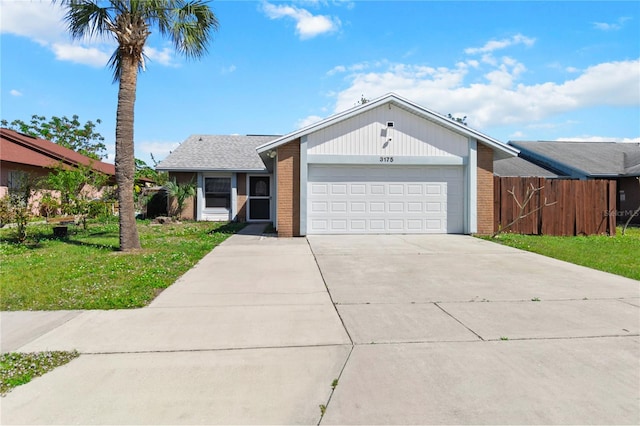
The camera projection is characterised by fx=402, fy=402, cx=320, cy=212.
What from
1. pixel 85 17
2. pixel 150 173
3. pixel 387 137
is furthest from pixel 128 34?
pixel 150 173

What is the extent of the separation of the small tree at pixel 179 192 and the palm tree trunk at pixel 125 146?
9.37 meters

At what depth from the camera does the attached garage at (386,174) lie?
1346cm

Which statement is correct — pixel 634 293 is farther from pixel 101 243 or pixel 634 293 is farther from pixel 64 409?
pixel 101 243

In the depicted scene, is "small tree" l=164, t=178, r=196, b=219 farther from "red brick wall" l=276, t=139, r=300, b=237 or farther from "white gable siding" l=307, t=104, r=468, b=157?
"white gable siding" l=307, t=104, r=468, b=157

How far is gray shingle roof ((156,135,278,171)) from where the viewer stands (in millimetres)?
19984

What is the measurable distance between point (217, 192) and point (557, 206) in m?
15.1

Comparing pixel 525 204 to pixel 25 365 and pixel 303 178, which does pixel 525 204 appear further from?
pixel 25 365

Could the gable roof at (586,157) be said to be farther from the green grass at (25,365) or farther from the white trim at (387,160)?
the green grass at (25,365)

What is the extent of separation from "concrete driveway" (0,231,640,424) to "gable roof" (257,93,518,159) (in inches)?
269

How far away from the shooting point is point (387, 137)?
45.0ft

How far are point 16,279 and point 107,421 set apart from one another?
559 cm

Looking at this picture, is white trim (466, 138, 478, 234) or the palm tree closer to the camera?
the palm tree

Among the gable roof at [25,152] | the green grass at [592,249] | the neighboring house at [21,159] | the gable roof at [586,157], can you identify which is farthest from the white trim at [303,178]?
the gable roof at [586,157]

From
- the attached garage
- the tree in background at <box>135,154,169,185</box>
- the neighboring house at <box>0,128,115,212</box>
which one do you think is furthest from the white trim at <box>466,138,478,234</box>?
the tree in background at <box>135,154,169,185</box>
